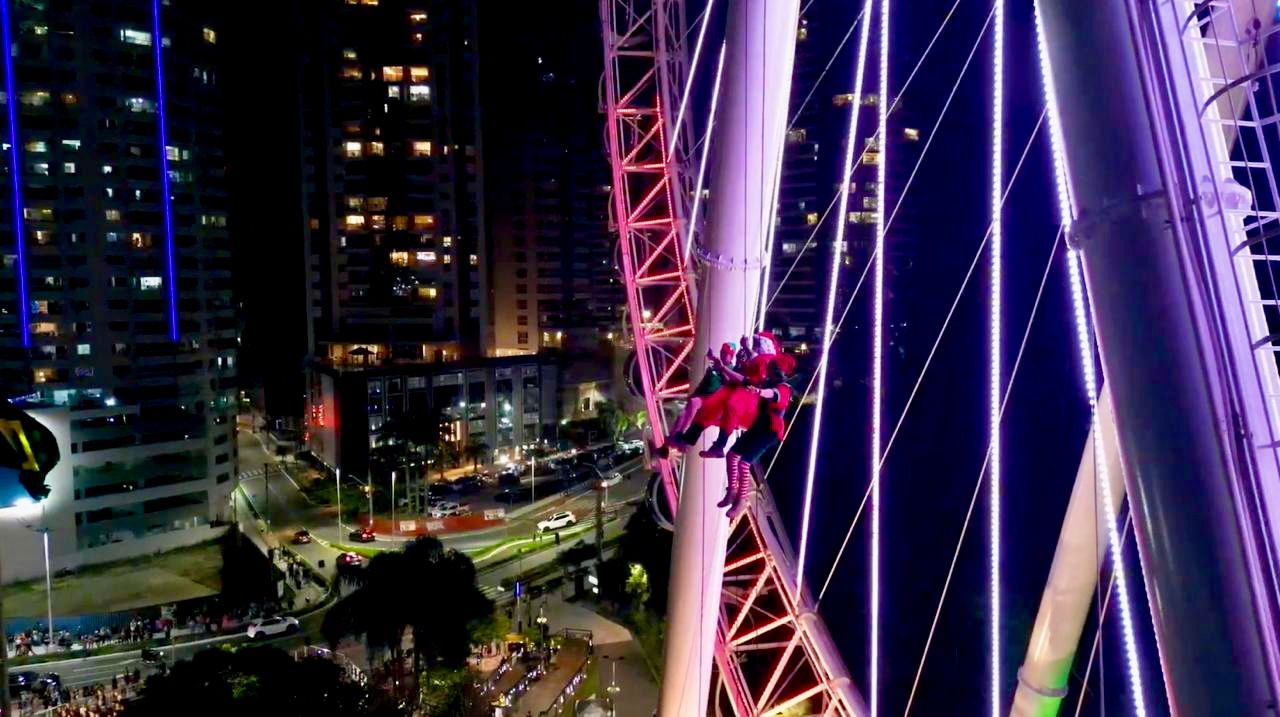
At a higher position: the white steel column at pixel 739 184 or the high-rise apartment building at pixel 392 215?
the high-rise apartment building at pixel 392 215

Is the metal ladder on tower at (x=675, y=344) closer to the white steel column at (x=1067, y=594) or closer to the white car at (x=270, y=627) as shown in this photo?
the white steel column at (x=1067, y=594)

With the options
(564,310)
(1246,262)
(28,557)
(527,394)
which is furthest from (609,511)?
(1246,262)

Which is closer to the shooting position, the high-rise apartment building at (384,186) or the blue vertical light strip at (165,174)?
the blue vertical light strip at (165,174)

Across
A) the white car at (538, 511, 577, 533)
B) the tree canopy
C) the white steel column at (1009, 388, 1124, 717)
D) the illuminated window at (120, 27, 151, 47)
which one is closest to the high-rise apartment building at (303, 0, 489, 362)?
the illuminated window at (120, 27, 151, 47)

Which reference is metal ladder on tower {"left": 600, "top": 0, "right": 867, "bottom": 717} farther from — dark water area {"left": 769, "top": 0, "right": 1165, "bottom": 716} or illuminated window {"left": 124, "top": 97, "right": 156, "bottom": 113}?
illuminated window {"left": 124, "top": 97, "right": 156, "bottom": 113}

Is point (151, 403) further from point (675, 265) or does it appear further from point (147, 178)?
point (675, 265)

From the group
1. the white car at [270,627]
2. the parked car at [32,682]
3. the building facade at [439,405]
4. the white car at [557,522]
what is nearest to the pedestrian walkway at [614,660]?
the white car at [270,627]
